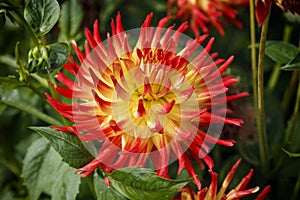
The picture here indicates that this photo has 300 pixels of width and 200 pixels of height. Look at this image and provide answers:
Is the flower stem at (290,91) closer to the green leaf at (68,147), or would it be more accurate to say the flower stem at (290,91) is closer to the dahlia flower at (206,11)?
the dahlia flower at (206,11)

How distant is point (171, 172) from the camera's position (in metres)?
0.73

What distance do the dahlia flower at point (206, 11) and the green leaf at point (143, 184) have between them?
0.99ft

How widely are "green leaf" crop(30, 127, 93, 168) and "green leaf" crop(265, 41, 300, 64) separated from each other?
0.22 metres

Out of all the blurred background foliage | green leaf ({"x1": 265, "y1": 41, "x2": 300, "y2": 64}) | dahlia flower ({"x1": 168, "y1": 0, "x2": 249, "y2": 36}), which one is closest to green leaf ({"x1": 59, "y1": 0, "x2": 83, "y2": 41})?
the blurred background foliage

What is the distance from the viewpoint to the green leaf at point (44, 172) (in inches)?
25.3

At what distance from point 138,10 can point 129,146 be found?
473 millimetres

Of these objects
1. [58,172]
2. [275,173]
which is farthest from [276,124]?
[58,172]

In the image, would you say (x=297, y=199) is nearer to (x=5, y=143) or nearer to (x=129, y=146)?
(x=129, y=146)

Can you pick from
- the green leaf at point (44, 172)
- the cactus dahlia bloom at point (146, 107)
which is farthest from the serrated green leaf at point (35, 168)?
the cactus dahlia bloom at point (146, 107)

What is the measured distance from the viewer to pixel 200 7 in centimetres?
81

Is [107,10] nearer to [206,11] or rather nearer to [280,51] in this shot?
[206,11]

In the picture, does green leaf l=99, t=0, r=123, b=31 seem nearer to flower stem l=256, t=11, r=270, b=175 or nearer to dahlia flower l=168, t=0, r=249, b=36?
dahlia flower l=168, t=0, r=249, b=36

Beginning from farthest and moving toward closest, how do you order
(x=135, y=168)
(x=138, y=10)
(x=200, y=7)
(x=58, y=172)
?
(x=138, y=10) < (x=200, y=7) < (x=58, y=172) < (x=135, y=168)

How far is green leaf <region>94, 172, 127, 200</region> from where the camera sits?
1.90ft
